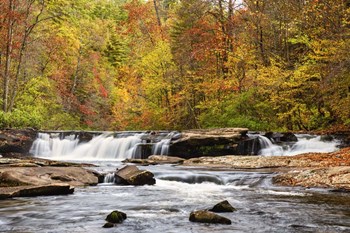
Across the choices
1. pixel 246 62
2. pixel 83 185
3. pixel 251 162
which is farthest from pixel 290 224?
pixel 246 62

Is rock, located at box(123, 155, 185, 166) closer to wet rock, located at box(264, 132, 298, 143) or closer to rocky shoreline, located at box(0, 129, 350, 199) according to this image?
rocky shoreline, located at box(0, 129, 350, 199)

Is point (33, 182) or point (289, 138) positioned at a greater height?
point (289, 138)

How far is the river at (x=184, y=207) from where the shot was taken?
6355 millimetres

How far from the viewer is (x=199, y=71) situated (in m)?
27.3

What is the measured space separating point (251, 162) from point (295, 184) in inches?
154

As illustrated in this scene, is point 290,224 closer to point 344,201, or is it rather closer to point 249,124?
point 344,201

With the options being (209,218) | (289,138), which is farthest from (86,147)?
(209,218)

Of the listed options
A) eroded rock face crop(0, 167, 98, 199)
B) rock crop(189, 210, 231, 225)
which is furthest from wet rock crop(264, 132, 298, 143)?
rock crop(189, 210, 231, 225)

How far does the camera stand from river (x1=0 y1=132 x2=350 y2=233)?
6355mm

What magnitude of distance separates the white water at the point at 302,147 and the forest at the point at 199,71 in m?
1.75

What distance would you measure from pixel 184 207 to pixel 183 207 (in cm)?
2

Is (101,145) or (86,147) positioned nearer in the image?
(101,145)

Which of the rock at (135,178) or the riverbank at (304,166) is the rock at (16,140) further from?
the rock at (135,178)

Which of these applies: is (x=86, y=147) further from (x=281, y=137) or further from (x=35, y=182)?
(x=35, y=182)
